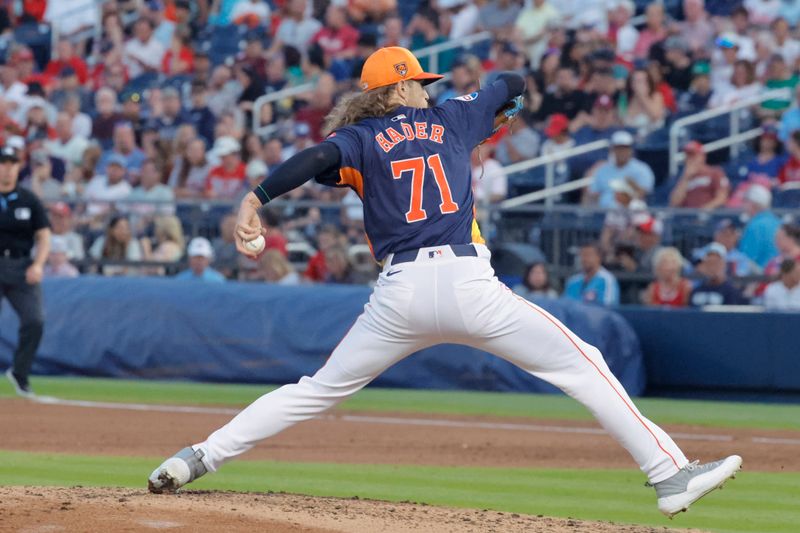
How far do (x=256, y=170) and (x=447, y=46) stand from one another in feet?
12.6

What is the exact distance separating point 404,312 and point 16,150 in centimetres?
755

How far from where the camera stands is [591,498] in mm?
7543

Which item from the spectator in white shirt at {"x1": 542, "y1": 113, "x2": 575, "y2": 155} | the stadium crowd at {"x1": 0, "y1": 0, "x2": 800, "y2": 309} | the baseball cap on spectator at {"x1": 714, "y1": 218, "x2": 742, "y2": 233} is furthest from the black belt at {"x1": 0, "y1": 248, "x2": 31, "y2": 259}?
the spectator in white shirt at {"x1": 542, "y1": 113, "x2": 575, "y2": 155}

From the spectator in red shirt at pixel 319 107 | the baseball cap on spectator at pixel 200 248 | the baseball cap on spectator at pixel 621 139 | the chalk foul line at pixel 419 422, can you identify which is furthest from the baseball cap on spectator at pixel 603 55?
the chalk foul line at pixel 419 422

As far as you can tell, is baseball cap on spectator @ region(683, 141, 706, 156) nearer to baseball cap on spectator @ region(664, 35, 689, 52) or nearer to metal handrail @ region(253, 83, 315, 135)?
baseball cap on spectator @ region(664, 35, 689, 52)

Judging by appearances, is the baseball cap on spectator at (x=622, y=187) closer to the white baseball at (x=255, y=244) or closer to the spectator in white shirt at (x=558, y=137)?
the spectator in white shirt at (x=558, y=137)

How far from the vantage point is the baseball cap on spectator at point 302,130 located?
735 inches

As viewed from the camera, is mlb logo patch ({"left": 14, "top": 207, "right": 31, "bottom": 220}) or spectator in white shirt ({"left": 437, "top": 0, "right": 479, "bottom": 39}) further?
spectator in white shirt ({"left": 437, "top": 0, "right": 479, "bottom": 39})

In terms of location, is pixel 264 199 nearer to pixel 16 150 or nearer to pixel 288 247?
pixel 16 150

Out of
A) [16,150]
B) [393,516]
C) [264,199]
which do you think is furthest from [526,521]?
[16,150]

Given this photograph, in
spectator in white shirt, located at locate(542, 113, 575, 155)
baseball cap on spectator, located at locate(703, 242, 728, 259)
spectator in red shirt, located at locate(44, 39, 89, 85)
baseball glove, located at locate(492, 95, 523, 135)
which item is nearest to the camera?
baseball glove, located at locate(492, 95, 523, 135)

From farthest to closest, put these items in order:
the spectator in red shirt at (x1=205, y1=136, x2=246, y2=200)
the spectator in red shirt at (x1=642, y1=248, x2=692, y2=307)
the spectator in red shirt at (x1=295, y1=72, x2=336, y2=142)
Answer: the spectator in red shirt at (x1=295, y1=72, x2=336, y2=142) → the spectator in red shirt at (x1=205, y1=136, x2=246, y2=200) → the spectator in red shirt at (x1=642, y1=248, x2=692, y2=307)

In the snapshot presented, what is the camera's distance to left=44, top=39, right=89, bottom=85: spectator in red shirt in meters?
23.0

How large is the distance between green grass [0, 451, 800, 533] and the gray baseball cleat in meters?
0.71
